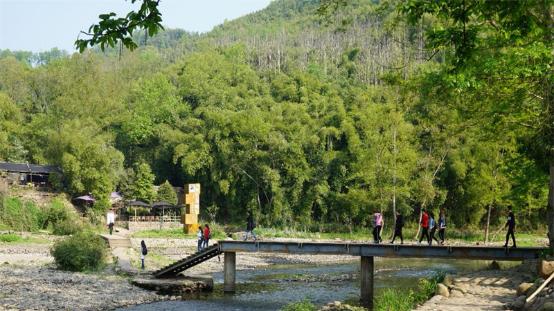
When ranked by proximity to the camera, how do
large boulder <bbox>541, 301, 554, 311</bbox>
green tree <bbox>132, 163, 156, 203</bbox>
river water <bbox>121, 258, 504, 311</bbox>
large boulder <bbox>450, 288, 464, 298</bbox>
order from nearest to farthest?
large boulder <bbox>541, 301, 554, 311</bbox>, large boulder <bbox>450, 288, 464, 298</bbox>, river water <bbox>121, 258, 504, 311</bbox>, green tree <bbox>132, 163, 156, 203</bbox>

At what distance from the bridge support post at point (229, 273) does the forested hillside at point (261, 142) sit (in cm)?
1580

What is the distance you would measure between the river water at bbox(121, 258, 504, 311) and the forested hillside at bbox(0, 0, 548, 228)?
9.29 meters

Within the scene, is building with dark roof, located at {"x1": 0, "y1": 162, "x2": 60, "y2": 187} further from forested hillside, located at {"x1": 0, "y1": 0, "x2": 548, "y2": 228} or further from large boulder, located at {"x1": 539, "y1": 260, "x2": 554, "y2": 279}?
large boulder, located at {"x1": 539, "y1": 260, "x2": 554, "y2": 279}

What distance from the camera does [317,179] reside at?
64.8m

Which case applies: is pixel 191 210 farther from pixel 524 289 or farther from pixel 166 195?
pixel 524 289

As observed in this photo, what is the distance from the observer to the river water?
24.0 m

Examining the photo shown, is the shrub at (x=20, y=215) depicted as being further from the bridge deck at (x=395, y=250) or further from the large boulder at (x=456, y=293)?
the large boulder at (x=456, y=293)

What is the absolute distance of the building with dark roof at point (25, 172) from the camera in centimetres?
6334

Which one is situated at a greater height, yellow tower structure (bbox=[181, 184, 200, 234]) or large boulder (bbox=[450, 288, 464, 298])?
yellow tower structure (bbox=[181, 184, 200, 234])

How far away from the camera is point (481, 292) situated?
56.3 feet

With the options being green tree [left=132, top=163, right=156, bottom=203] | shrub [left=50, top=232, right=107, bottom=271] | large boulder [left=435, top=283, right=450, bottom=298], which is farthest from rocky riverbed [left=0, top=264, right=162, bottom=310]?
green tree [left=132, top=163, right=156, bottom=203]

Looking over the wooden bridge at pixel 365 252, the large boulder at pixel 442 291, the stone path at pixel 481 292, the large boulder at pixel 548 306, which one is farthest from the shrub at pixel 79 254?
the large boulder at pixel 548 306

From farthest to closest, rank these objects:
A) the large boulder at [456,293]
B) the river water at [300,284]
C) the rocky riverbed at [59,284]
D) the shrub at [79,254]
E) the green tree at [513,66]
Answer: the shrub at [79,254] → the river water at [300,284] → the rocky riverbed at [59,284] → the large boulder at [456,293] → the green tree at [513,66]

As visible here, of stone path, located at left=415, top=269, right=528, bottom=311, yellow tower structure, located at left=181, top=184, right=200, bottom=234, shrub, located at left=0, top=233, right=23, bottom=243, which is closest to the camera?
stone path, located at left=415, top=269, right=528, bottom=311
